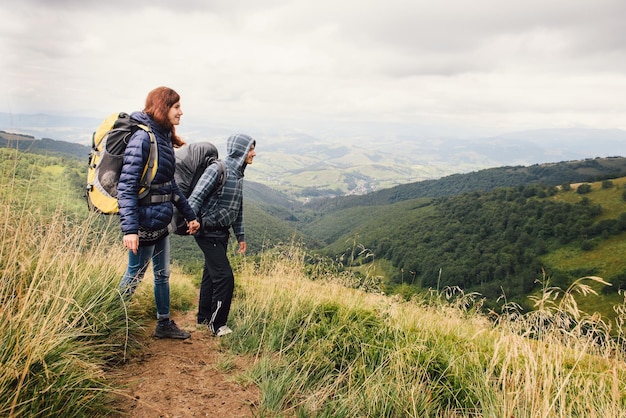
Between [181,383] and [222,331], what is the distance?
3.61 feet

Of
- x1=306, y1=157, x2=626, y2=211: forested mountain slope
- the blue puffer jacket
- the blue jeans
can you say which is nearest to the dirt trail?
the blue jeans

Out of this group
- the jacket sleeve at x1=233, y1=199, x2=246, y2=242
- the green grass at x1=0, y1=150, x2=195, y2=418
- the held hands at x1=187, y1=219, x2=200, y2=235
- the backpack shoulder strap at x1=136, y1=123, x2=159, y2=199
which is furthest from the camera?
the jacket sleeve at x1=233, y1=199, x2=246, y2=242

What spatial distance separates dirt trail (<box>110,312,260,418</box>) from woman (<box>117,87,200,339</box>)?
15.0 inches

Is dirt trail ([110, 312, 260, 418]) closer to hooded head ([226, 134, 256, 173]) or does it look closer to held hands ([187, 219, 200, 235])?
held hands ([187, 219, 200, 235])

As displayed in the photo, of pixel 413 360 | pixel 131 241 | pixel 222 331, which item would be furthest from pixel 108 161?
pixel 413 360

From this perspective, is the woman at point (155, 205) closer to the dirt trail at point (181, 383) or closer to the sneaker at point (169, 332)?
the sneaker at point (169, 332)

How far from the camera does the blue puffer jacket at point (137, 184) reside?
9.34 feet

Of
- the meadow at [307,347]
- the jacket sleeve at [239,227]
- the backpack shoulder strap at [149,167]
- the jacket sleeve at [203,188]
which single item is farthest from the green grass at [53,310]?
the jacket sleeve at [239,227]

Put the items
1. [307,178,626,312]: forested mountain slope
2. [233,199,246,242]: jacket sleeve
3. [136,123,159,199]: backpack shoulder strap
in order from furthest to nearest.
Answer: [307,178,626,312]: forested mountain slope < [233,199,246,242]: jacket sleeve < [136,123,159,199]: backpack shoulder strap

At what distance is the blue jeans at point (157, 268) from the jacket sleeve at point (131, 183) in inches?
19.4

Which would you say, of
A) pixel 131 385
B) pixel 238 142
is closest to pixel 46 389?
pixel 131 385

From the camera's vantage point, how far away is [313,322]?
3.38 meters

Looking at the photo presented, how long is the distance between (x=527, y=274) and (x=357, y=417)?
261ft

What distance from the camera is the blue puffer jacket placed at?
112 inches
